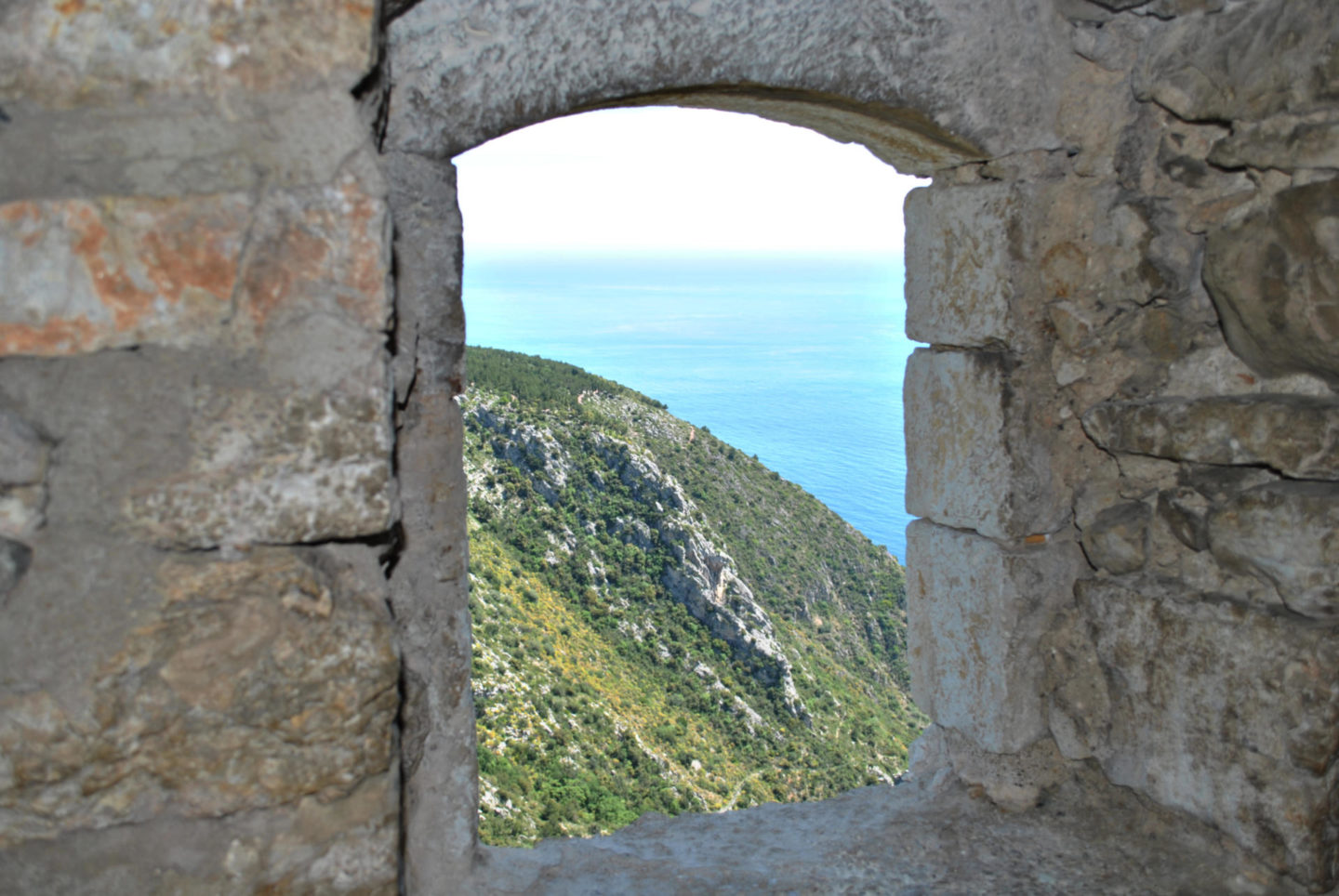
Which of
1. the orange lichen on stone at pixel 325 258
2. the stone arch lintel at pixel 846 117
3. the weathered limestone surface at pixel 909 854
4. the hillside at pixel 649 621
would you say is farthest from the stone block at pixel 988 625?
the hillside at pixel 649 621

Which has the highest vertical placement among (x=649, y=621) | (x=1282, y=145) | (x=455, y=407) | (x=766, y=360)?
(x=766, y=360)

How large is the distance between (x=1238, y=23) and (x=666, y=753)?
8140 millimetres

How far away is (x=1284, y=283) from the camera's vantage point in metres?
1.82

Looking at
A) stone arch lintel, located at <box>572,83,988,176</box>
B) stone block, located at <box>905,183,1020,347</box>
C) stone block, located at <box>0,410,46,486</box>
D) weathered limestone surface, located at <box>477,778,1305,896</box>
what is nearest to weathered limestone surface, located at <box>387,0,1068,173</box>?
stone arch lintel, located at <box>572,83,988,176</box>

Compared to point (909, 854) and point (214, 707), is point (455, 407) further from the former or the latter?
point (909, 854)

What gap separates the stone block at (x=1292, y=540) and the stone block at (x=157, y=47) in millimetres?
1761

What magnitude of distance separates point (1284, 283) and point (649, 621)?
1012 centimetres

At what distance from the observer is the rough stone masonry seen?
1066 mm

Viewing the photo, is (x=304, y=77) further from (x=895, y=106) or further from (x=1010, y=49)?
(x=1010, y=49)

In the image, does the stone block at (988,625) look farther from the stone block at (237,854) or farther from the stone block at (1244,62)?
the stone block at (237,854)

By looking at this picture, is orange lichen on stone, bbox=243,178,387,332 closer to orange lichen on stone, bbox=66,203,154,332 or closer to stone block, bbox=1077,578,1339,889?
orange lichen on stone, bbox=66,203,154,332

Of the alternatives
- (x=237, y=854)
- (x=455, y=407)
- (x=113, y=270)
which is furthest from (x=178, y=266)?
(x=455, y=407)

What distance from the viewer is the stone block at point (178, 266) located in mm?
1046

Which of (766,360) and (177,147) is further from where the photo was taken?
(766,360)
